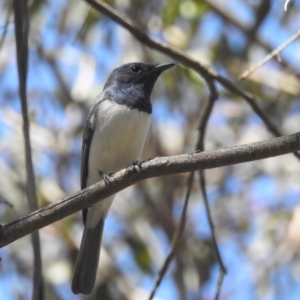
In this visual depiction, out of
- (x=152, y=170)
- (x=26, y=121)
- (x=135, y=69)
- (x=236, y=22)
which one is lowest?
(x=152, y=170)

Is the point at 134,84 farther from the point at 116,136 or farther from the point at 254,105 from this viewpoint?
the point at 254,105

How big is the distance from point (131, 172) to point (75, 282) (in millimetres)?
1338

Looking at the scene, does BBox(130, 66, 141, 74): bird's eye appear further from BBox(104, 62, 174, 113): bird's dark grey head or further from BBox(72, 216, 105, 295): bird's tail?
BBox(72, 216, 105, 295): bird's tail

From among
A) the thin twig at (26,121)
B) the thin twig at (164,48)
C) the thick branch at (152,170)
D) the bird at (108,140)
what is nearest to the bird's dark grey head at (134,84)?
the bird at (108,140)

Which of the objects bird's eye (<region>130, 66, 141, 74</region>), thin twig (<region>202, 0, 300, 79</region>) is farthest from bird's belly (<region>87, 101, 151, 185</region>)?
thin twig (<region>202, 0, 300, 79</region>)

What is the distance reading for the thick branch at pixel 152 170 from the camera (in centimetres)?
220

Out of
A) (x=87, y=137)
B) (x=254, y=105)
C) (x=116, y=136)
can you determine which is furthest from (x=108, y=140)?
(x=254, y=105)

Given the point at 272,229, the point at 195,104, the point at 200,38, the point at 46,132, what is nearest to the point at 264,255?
the point at 272,229

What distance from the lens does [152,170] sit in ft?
7.88

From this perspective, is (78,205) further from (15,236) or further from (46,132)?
(46,132)

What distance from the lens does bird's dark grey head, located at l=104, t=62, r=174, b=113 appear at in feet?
12.7

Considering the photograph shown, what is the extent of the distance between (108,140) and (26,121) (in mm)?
995

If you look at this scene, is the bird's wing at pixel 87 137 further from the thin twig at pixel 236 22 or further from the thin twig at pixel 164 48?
the thin twig at pixel 236 22

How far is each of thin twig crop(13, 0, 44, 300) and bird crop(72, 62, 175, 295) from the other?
85 cm
